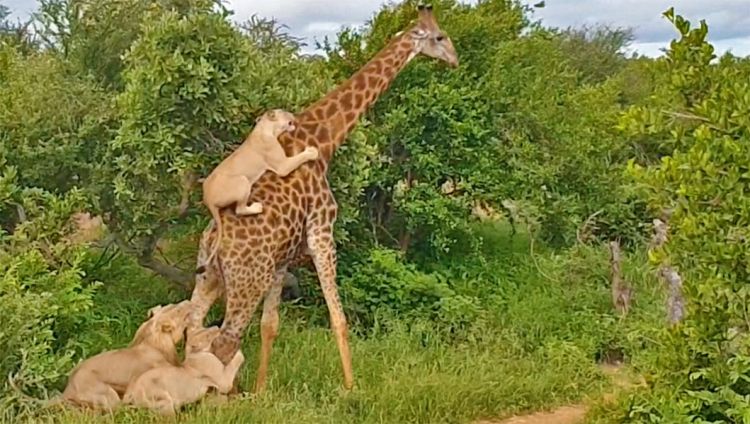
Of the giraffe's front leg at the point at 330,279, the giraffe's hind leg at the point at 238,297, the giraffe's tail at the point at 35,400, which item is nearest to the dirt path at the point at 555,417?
the giraffe's front leg at the point at 330,279

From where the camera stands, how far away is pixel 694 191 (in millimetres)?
3643

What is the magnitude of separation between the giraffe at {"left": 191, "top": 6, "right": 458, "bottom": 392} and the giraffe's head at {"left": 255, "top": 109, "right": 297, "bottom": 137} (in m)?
0.10

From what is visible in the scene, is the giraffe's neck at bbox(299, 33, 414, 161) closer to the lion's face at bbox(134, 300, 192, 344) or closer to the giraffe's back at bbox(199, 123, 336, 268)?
the giraffe's back at bbox(199, 123, 336, 268)

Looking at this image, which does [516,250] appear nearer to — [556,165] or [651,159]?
[556,165]

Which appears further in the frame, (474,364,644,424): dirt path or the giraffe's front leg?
(474,364,644,424): dirt path

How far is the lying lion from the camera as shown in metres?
5.25

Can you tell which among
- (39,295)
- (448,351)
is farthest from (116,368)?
(448,351)

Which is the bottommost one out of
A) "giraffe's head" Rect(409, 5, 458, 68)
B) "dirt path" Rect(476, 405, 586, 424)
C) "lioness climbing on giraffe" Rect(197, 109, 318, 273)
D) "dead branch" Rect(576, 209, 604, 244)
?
"dirt path" Rect(476, 405, 586, 424)

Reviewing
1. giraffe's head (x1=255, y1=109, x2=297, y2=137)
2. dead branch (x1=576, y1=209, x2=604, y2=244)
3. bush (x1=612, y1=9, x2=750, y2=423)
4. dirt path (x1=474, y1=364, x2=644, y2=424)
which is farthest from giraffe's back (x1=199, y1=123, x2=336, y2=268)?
dead branch (x1=576, y1=209, x2=604, y2=244)

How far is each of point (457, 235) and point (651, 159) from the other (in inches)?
104

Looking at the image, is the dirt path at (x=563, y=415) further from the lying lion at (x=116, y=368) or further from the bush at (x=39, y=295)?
the bush at (x=39, y=295)

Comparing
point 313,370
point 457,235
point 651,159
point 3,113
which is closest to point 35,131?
point 3,113

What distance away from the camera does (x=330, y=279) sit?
5922 millimetres

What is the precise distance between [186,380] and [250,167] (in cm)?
119
